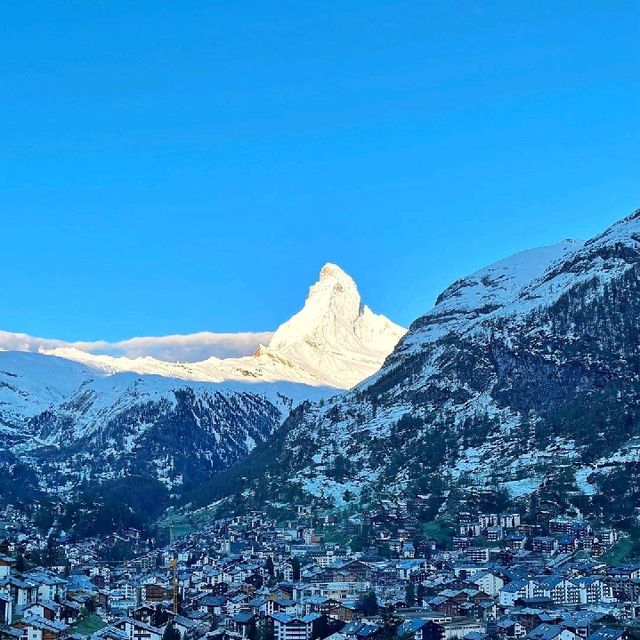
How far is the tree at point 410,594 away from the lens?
13218 centimetres

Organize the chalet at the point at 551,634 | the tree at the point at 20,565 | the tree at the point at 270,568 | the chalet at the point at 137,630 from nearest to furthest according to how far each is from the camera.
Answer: the chalet at the point at 551,634, the chalet at the point at 137,630, the tree at the point at 20,565, the tree at the point at 270,568

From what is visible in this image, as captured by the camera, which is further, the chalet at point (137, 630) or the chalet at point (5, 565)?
the chalet at point (5, 565)

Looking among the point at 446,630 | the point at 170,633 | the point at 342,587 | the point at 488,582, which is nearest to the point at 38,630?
the point at 170,633

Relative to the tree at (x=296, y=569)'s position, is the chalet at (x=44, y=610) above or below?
below

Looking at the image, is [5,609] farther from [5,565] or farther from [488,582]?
[488,582]

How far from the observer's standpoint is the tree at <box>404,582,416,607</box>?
434 feet

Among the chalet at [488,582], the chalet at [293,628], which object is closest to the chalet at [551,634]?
the chalet at [293,628]

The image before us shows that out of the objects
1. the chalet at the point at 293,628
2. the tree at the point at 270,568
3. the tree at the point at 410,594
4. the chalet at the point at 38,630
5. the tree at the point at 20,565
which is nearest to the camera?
the chalet at the point at 38,630

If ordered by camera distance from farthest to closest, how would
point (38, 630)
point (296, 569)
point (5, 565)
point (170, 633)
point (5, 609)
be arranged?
1. point (296, 569)
2. point (5, 565)
3. point (5, 609)
4. point (170, 633)
5. point (38, 630)

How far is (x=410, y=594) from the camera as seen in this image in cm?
13462

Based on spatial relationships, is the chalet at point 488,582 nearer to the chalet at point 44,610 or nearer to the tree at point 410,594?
the tree at point 410,594

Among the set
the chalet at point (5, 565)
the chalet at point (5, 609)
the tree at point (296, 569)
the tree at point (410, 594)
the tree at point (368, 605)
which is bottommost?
the chalet at point (5, 609)

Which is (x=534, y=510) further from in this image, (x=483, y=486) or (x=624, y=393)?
(x=624, y=393)

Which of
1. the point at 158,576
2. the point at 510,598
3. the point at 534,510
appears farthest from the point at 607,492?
the point at 158,576
